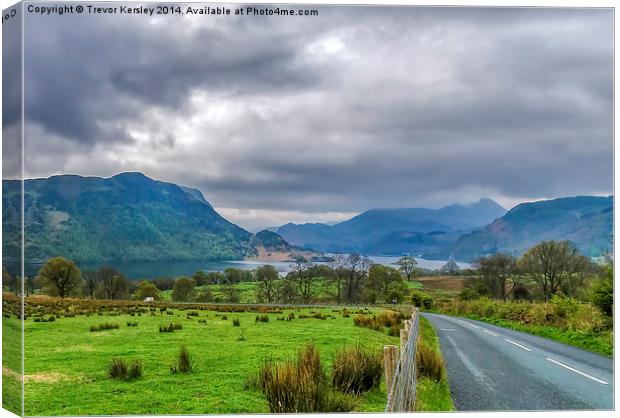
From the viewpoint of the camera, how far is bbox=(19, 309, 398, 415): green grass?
7.41 meters

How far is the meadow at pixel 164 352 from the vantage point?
7418 millimetres

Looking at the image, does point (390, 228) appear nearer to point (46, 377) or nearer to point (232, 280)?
point (232, 280)

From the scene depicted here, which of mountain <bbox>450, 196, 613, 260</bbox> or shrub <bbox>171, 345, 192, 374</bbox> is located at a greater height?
mountain <bbox>450, 196, 613, 260</bbox>

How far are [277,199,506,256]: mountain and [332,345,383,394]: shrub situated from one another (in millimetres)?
1390

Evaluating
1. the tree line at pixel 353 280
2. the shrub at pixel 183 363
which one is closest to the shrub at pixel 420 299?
the tree line at pixel 353 280

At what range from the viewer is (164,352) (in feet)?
28.0

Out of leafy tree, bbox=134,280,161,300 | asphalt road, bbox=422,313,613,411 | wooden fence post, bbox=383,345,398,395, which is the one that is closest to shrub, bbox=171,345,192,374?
leafy tree, bbox=134,280,161,300

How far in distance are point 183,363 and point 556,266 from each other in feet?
17.5

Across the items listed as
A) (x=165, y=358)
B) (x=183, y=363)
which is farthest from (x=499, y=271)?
(x=165, y=358)

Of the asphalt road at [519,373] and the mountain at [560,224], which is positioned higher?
the mountain at [560,224]

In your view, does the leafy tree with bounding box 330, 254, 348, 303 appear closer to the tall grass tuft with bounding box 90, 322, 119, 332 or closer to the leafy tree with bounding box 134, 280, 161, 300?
the leafy tree with bounding box 134, 280, 161, 300

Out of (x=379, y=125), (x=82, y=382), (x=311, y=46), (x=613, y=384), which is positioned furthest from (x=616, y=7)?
(x=82, y=382)

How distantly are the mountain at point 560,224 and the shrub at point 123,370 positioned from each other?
5.08 meters

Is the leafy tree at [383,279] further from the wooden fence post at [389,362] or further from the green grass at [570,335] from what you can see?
the wooden fence post at [389,362]
